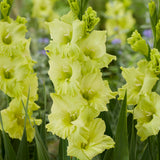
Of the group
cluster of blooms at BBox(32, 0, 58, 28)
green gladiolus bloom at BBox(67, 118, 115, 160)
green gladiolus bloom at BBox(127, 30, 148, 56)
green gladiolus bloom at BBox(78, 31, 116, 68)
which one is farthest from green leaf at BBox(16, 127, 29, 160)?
cluster of blooms at BBox(32, 0, 58, 28)

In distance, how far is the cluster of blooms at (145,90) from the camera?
41.4 inches

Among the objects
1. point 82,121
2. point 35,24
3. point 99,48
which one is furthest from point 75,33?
point 35,24

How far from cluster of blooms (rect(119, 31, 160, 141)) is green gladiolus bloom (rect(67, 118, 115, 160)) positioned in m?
0.14

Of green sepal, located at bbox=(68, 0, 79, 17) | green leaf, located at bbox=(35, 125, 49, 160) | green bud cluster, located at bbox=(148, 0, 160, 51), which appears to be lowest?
green leaf, located at bbox=(35, 125, 49, 160)

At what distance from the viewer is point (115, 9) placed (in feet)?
13.3

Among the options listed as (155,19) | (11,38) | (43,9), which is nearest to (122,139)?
(155,19)

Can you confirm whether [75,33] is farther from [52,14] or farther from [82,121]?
[52,14]

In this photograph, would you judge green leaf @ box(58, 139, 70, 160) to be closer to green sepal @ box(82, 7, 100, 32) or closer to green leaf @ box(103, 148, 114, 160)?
green leaf @ box(103, 148, 114, 160)

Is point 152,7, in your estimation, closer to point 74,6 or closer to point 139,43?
point 139,43

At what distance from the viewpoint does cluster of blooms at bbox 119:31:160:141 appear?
105 cm

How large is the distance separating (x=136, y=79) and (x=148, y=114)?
0.41 feet

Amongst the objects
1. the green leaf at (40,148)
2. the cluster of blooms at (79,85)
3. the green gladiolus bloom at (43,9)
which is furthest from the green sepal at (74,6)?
the green gladiolus bloom at (43,9)

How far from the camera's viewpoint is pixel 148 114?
3.61 feet

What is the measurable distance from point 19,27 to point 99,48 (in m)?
0.35
